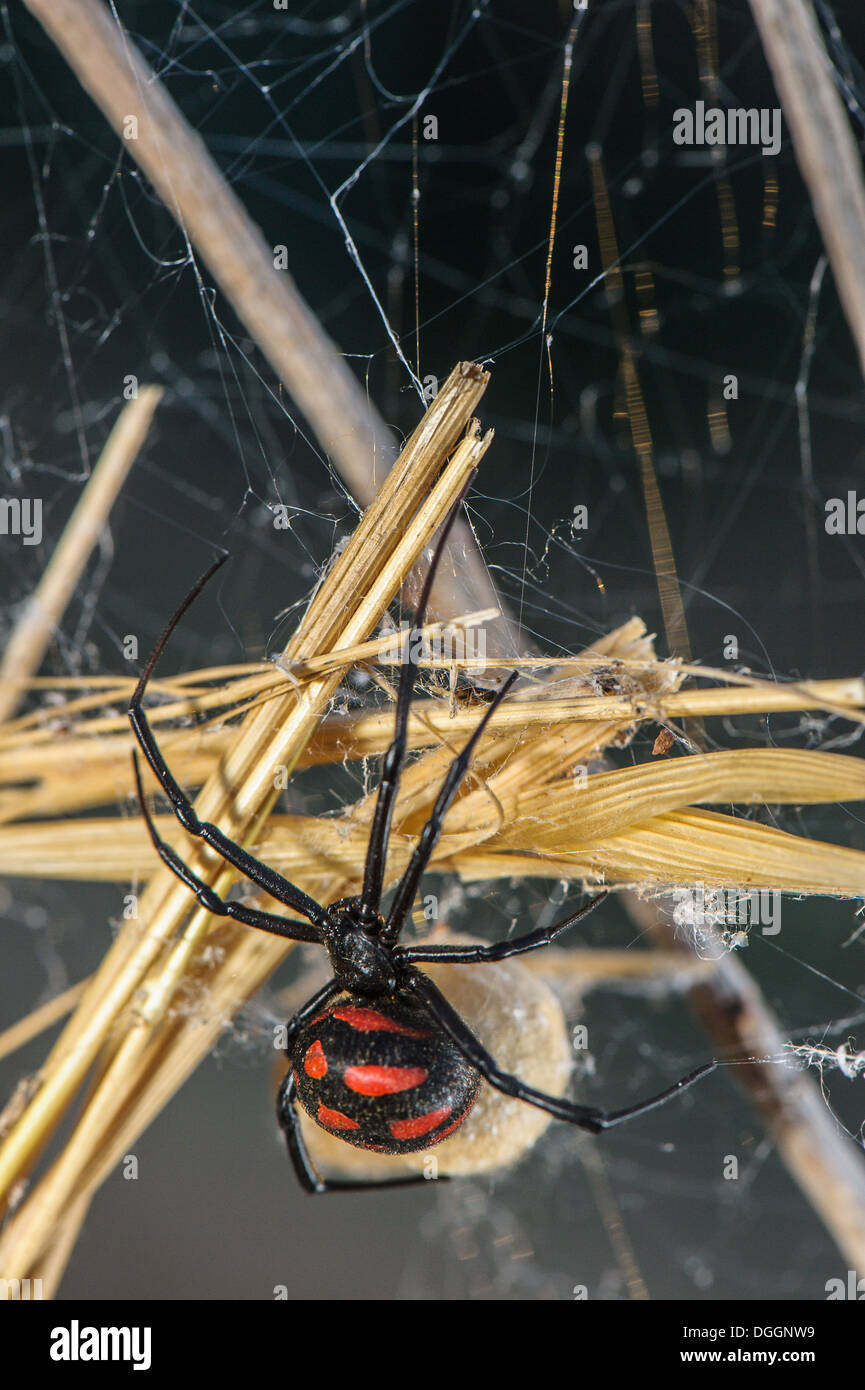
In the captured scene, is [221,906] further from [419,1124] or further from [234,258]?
[234,258]

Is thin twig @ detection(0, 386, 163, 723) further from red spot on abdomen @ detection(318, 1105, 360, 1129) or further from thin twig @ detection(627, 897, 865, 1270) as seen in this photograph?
thin twig @ detection(627, 897, 865, 1270)

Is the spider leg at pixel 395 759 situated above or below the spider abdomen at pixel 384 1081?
above

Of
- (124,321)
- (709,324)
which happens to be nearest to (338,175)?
(124,321)

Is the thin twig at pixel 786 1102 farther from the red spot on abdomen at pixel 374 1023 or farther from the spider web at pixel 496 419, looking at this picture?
the red spot on abdomen at pixel 374 1023

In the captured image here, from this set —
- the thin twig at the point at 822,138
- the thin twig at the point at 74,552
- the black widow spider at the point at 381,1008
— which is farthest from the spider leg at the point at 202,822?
the thin twig at the point at 822,138

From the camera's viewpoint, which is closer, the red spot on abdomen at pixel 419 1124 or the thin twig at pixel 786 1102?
the red spot on abdomen at pixel 419 1124

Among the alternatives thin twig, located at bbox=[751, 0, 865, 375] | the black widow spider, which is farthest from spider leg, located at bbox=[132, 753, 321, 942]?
thin twig, located at bbox=[751, 0, 865, 375]
